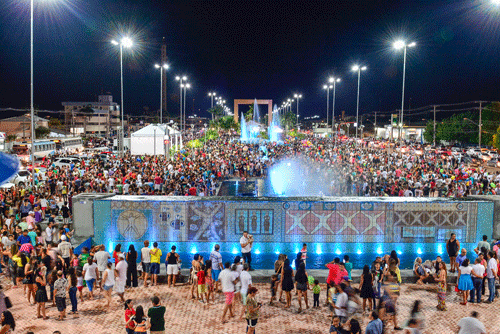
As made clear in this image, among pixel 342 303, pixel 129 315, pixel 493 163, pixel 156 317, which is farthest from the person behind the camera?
pixel 493 163

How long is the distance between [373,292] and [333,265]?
3.30ft

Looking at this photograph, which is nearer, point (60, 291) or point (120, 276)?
point (60, 291)

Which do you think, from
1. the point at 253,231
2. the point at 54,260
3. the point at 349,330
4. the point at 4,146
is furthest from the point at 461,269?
the point at 4,146

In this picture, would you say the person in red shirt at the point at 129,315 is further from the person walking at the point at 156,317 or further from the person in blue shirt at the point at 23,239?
the person in blue shirt at the point at 23,239

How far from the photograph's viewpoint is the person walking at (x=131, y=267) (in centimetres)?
1034

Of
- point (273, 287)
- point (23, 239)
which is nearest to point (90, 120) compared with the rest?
point (23, 239)

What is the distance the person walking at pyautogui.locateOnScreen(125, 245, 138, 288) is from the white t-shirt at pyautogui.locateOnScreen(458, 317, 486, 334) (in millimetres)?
7257

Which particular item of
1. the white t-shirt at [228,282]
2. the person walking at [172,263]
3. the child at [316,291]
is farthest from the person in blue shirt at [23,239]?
the child at [316,291]

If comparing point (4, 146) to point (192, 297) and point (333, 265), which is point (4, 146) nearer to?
point (192, 297)

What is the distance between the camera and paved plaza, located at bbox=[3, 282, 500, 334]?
8.30 meters

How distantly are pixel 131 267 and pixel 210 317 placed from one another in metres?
2.73

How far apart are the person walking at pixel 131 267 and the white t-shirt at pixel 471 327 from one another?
7.26m

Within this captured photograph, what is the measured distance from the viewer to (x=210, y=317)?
350 inches

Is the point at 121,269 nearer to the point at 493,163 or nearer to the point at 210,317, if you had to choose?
the point at 210,317
